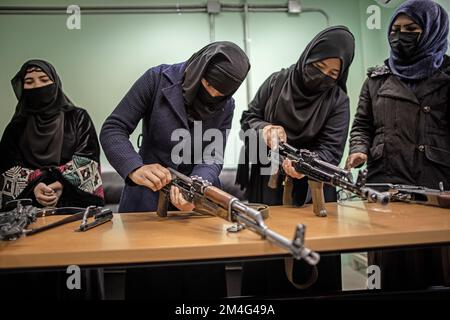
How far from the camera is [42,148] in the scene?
168 cm

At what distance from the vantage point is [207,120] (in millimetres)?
1483

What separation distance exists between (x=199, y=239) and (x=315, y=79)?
93cm

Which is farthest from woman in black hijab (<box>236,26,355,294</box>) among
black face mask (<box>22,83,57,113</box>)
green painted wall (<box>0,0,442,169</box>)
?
black face mask (<box>22,83,57,113</box>)

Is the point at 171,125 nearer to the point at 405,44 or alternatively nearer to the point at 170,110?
the point at 170,110

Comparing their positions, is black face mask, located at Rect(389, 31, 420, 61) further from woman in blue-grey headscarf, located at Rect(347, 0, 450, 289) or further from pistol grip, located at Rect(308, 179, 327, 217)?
pistol grip, located at Rect(308, 179, 327, 217)

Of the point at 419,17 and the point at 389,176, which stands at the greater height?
the point at 419,17

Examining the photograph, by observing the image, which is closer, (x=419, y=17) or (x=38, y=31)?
(x=419, y=17)

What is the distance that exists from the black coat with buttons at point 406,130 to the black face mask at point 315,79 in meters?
0.35

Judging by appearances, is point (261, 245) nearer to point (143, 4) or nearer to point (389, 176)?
point (389, 176)

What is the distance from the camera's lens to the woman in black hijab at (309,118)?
1.42m

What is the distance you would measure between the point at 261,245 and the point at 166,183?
18.4 inches

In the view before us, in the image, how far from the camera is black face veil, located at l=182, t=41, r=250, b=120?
51.4 inches

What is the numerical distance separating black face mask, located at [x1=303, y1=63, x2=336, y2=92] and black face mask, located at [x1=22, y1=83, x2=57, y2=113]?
1.30 metres

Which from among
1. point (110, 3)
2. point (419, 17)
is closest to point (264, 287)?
point (419, 17)
